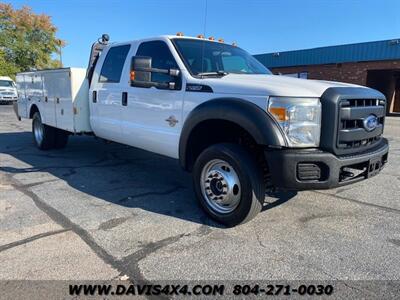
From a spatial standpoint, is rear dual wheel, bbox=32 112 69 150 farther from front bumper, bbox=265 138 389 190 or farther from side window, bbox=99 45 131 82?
front bumper, bbox=265 138 389 190

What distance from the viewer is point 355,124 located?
11.6ft

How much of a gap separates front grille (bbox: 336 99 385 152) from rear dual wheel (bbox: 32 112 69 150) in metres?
5.82

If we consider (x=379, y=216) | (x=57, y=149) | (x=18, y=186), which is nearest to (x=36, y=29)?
(x=57, y=149)

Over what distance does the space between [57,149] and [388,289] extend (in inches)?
278

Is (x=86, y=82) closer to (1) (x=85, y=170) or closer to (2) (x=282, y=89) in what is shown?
(1) (x=85, y=170)

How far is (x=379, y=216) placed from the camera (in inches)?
162

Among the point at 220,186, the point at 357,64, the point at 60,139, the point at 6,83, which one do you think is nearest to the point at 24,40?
the point at 6,83

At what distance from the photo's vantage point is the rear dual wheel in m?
7.60

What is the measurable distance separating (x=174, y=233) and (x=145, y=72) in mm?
1807

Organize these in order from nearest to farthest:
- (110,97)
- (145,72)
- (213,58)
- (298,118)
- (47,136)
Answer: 1. (298,118)
2. (145,72)
3. (213,58)
4. (110,97)
5. (47,136)

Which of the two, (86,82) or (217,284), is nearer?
(217,284)

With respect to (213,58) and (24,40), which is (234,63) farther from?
(24,40)

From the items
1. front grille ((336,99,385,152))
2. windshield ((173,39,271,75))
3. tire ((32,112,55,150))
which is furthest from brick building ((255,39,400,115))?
front grille ((336,99,385,152))

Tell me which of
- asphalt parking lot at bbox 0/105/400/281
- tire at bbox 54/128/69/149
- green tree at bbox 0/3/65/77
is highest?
green tree at bbox 0/3/65/77
